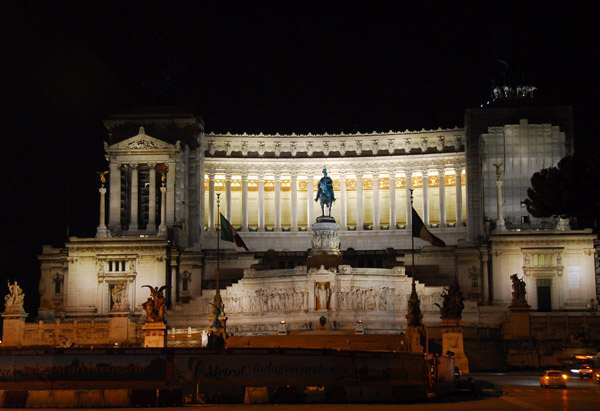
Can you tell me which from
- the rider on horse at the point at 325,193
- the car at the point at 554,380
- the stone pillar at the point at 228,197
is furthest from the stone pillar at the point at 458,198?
the car at the point at 554,380

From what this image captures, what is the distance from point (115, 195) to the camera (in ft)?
354

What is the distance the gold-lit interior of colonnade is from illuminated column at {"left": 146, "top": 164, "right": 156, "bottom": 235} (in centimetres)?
849

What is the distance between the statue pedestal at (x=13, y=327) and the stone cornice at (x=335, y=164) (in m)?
33.3

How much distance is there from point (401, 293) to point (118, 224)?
100 feet

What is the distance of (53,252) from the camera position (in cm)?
10175

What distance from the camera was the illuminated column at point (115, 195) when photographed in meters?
107

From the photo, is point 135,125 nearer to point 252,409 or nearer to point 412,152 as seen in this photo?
point 412,152

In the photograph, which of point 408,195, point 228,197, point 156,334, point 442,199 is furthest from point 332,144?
point 156,334

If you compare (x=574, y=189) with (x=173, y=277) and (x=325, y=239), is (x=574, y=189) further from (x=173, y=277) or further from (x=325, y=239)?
(x=173, y=277)

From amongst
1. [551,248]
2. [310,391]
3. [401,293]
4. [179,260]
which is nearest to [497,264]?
[551,248]

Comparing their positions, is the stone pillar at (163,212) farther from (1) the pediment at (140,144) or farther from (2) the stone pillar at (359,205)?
(2) the stone pillar at (359,205)

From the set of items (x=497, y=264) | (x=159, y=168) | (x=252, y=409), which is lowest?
(x=252, y=409)

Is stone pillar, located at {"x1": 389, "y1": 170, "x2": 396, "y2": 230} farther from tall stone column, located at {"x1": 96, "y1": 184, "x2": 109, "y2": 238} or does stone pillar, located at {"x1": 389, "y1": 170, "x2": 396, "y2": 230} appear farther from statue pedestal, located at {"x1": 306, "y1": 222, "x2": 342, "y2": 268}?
tall stone column, located at {"x1": 96, "y1": 184, "x2": 109, "y2": 238}

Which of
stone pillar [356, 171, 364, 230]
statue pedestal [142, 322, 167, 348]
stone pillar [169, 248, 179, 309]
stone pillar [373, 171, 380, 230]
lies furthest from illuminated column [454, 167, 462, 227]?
statue pedestal [142, 322, 167, 348]
